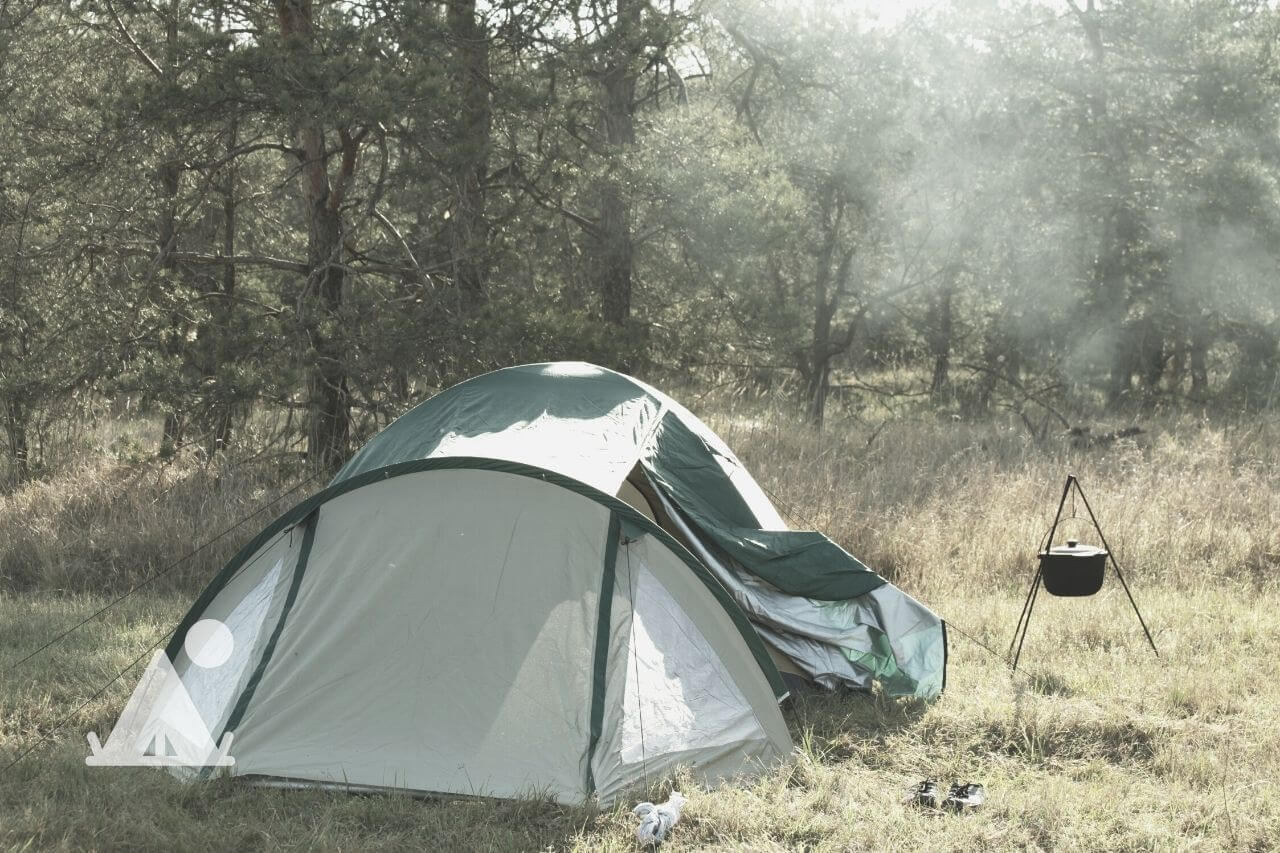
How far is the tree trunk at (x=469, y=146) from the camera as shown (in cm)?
821

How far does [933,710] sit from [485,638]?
1.96 metres

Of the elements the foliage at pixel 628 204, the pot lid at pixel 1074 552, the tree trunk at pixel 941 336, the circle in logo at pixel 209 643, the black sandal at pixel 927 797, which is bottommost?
the black sandal at pixel 927 797

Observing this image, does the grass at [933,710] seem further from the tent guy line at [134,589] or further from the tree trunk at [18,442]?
the tree trunk at [18,442]

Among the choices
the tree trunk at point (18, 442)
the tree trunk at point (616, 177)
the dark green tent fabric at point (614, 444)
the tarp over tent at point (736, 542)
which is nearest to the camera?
the dark green tent fabric at point (614, 444)

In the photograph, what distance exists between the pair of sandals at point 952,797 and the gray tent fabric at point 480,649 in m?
0.56

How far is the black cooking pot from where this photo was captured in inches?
207

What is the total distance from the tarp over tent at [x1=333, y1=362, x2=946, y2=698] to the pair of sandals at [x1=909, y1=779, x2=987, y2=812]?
944 mm

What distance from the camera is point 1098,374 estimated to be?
1700 centimetres

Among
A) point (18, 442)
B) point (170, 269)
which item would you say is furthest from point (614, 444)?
point (18, 442)

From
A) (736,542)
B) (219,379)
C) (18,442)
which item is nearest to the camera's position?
(736,542)

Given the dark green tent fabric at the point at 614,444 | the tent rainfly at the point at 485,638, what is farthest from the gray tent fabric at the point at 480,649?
the dark green tent fabric at the point at 614,444

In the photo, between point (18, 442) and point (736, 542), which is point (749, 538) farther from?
point (18, 442)

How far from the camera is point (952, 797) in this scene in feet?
13.1

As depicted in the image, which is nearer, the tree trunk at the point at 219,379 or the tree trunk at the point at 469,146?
the tree trunk at the point at 219,379
